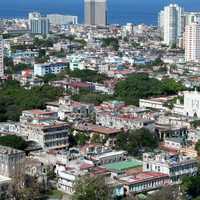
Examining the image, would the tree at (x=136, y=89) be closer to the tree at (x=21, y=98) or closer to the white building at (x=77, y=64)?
the tree at (x=21, y=98)

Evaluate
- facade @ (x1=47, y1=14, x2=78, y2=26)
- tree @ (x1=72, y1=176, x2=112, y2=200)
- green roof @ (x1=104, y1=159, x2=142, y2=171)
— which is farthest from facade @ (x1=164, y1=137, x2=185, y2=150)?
facade @ (x1=47, y1=14, x2=78, y2=26)

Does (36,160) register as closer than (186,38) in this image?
Yes

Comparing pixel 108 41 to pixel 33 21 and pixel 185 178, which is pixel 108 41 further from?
pixel 185 178

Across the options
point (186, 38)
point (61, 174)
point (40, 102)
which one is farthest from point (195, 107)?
point (186, 38)

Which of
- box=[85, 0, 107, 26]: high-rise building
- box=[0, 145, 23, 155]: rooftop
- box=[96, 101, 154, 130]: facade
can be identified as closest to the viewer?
box=[0, 145, 23, 155]: rooftop

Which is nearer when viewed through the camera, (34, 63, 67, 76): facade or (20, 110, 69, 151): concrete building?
(20, 110, 69, 151): concrete building

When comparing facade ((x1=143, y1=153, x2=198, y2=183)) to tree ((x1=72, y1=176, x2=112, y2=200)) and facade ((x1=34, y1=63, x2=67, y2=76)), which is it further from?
facade ((x1=34, y1=63, x2=67, y2=76))

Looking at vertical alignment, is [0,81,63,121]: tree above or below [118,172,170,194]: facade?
above
